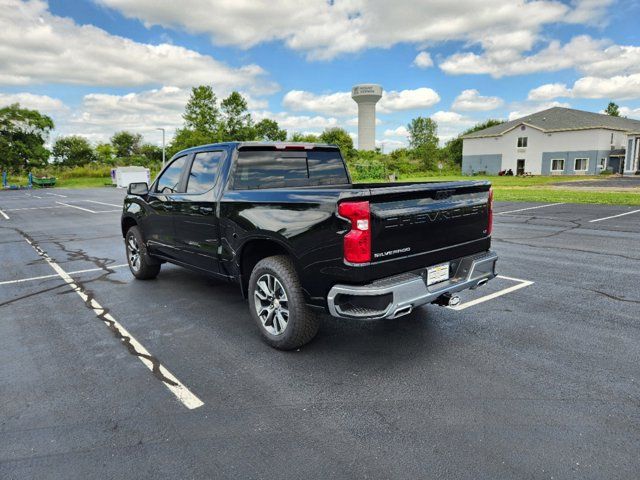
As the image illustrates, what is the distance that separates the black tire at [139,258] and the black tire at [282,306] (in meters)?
2.85

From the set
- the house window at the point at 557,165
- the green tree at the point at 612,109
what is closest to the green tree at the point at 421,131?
the green tree at the point at 612,109

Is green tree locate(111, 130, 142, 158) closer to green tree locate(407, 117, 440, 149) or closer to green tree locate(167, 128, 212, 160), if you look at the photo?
green tree locate(167, 128, 212, 160)

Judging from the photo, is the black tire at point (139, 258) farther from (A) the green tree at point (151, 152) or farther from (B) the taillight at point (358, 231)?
(A) the green tree at point (151, 152)

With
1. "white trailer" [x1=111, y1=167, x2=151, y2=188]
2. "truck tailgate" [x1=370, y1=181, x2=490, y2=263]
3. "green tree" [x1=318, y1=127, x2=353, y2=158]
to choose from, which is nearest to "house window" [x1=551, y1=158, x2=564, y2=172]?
"green tree" [x1=318, y1=127, x2=353, y2=158]

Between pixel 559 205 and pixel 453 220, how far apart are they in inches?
619

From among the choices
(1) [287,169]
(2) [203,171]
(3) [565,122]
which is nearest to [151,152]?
(3) [565,122]

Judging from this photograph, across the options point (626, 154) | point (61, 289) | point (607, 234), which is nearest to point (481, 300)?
point (61, 289)

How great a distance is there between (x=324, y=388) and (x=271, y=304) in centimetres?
104

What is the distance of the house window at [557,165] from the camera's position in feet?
177

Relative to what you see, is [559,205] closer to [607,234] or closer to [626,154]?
[607,234]

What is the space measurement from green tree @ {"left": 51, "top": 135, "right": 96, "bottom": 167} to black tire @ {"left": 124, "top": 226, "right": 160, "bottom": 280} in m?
86.3

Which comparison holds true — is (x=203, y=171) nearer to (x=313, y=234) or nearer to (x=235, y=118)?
(x=313, y=234)

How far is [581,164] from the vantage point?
5266 cm

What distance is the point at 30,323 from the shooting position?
5.01m
